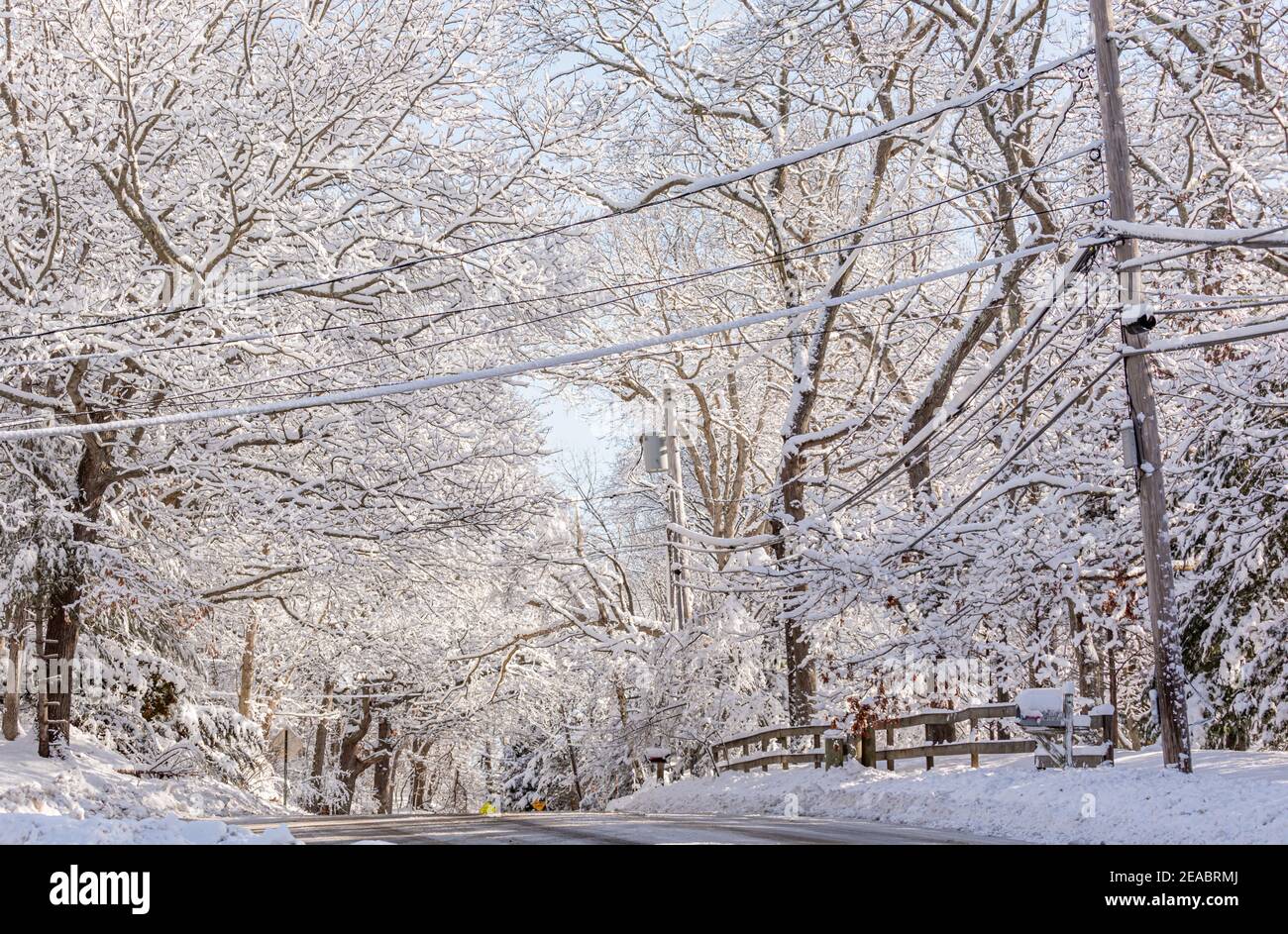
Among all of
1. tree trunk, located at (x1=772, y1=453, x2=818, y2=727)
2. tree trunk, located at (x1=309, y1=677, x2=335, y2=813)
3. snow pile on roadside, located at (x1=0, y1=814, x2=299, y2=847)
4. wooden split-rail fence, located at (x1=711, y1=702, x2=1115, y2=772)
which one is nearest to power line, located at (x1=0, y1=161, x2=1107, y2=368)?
wooden split-rail fence, located at (x1=711, y1=702, x2=1115, y2=772)

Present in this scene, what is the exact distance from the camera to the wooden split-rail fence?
45.6 ft

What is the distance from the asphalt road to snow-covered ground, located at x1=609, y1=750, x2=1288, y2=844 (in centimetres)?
63

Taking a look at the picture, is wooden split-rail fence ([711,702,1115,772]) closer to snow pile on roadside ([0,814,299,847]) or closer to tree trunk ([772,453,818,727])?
tree trunk ([772,453,818,727])

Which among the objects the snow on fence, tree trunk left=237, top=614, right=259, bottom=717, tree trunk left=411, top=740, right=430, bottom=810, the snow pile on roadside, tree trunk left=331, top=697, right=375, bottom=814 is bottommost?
tree trunk left=411, top=740, right=430, bottom=810

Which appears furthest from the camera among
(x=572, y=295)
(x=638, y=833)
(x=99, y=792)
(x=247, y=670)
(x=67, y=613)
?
(x=247, y=670)

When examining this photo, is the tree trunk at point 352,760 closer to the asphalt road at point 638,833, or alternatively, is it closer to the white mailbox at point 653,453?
the white mailbox at point 653,453

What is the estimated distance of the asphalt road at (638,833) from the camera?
10.7 meters

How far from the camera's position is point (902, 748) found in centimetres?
1841

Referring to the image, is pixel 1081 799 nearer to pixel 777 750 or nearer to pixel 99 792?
pixel 777 750

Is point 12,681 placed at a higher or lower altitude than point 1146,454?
lower

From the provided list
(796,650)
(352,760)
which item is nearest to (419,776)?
(352,760)

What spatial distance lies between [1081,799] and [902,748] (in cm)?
715

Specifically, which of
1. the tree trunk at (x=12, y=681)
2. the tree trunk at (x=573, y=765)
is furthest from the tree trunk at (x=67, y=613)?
the tree trunk at (x=573, y=765)

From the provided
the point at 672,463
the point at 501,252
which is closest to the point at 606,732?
the point at 672,463
